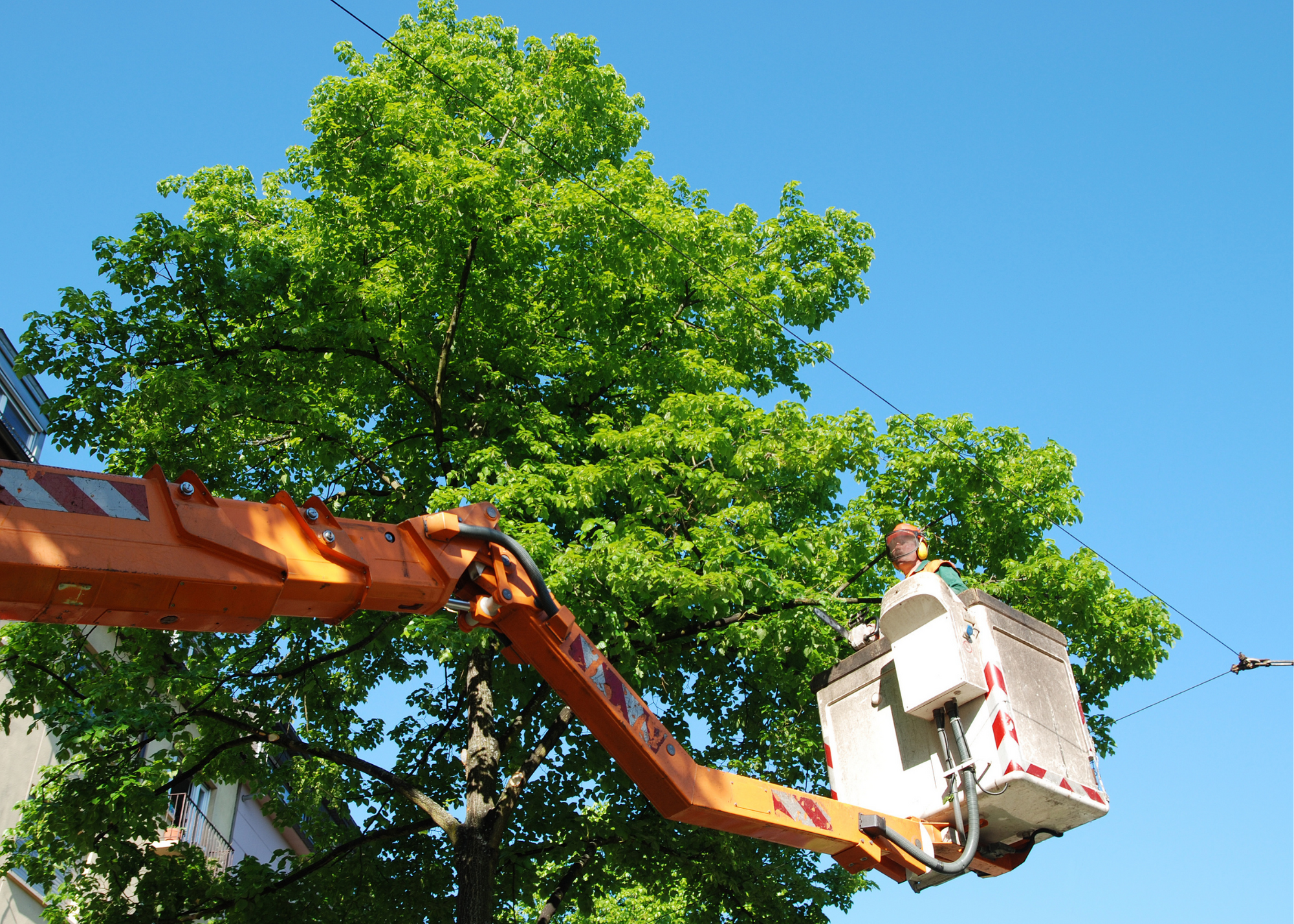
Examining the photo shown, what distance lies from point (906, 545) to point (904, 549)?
1.2 inches

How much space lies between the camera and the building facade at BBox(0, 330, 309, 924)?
13133mm

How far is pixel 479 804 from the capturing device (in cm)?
1054

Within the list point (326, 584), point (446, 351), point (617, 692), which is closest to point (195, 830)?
point (446, 351)

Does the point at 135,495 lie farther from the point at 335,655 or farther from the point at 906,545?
the point at 335,655

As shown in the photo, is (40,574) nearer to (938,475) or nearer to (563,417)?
(563,417)

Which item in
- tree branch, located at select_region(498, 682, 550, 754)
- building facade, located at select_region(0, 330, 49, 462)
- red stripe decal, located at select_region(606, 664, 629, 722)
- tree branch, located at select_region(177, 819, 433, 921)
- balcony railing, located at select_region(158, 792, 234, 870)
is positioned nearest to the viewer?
red stripe decal, located at select_region(606, 664, 629, 722)

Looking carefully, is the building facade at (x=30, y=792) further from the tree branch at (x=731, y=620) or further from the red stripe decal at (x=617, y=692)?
the red stripe decal at (x=617, y=692)

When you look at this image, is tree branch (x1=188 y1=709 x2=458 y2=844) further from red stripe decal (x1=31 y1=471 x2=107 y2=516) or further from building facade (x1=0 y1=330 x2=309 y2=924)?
red stripe decal (x1=31 y1=471 x2=107 y2=516)

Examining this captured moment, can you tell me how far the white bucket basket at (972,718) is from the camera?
6.00 m

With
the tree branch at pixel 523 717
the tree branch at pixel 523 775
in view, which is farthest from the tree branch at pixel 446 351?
the tree branch at pixel 523 775

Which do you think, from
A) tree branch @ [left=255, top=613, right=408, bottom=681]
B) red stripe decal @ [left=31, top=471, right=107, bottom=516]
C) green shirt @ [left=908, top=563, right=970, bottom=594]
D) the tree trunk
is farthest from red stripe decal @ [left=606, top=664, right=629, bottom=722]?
the tree trunk

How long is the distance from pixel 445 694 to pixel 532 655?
7754 mm

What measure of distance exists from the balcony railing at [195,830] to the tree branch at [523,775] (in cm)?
819

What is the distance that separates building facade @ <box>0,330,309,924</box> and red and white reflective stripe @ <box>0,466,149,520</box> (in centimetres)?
620
